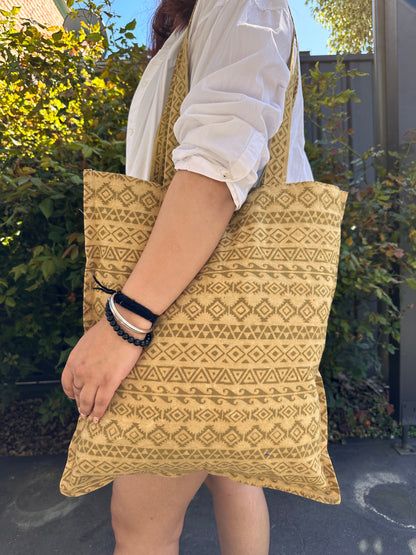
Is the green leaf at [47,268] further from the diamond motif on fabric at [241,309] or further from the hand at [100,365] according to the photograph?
the diamond motif on fabric at [241,309]

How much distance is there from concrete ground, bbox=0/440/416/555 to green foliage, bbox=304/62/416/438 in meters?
0.51

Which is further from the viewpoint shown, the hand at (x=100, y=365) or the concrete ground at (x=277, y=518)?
the concrete ground at (x=277, y=518)

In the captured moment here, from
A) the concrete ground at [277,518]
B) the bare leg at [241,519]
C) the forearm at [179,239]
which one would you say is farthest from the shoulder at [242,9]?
the concrete ground at [277,518]

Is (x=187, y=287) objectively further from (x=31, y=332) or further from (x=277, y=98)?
(x=31, y=332)

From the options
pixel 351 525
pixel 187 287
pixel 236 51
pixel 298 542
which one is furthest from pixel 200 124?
pixel 351 525

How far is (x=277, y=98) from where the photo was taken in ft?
2.27

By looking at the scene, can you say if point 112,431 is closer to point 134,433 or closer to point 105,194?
point 134,433

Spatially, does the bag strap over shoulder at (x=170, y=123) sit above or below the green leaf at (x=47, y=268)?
above

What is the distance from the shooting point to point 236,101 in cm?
65

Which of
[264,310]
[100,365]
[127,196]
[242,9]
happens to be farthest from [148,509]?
[242,9]

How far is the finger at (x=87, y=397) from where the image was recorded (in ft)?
2.18

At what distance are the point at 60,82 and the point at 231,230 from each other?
179 cm

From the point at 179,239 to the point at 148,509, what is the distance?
22.1 inches

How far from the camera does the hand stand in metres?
0.66
